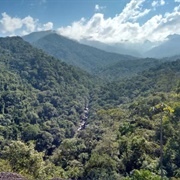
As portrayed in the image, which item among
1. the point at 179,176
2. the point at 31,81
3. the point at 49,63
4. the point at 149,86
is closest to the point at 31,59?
the point at 49,63

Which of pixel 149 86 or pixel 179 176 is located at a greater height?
pixel 149 86

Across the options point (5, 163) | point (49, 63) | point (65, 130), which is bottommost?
point (65, 130)

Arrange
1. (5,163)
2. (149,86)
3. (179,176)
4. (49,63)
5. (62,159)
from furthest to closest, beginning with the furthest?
(49,63) < (149,86) < (62,159) < (179,176) < (5,163)

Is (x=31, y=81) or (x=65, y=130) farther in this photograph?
(x=31, y=81)

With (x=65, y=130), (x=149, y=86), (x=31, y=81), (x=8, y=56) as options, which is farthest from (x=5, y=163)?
(x=8, y=56)

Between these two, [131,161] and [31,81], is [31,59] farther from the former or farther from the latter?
[131,161]

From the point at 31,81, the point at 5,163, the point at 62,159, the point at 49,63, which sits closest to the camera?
the point at 5,163

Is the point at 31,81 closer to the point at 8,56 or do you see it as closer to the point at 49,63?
the point at 49,63
